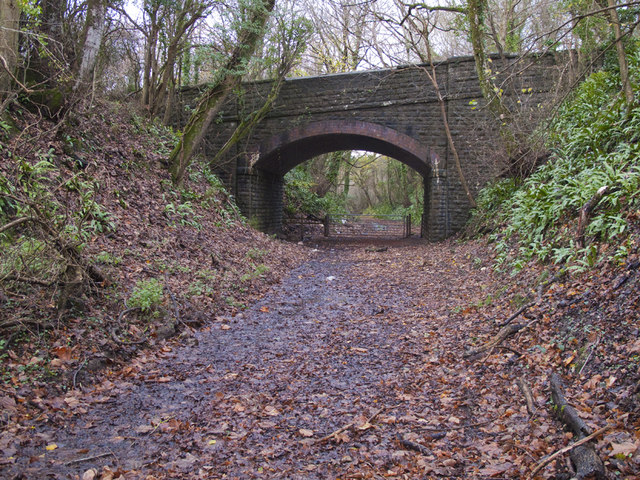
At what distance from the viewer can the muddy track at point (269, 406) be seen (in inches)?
106

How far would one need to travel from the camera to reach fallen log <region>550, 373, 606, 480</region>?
218 cm

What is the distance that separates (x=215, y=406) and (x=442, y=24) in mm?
22714

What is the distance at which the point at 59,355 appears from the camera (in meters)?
3.79

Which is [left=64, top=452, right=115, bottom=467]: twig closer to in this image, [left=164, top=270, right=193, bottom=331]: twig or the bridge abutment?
[left=164, top=270, right=193, bottom=331]: twig

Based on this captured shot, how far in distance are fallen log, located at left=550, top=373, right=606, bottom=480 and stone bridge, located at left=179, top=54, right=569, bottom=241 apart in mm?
8802

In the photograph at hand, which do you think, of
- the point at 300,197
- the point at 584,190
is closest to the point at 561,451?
the point at 584,190

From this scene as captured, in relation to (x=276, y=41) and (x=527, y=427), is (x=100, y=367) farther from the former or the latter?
(x=276, y=41)

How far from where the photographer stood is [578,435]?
8.26 ft

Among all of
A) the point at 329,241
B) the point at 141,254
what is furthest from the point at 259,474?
the point at 329,241

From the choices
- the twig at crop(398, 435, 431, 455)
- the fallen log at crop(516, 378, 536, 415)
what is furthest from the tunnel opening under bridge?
the twig at crop(398, 435, 431, 455)

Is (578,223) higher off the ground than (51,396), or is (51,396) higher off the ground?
(578,223)

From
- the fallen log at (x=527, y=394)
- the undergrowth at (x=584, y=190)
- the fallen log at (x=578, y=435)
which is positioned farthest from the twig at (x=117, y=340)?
the undergrowth at (x=584, y=190)

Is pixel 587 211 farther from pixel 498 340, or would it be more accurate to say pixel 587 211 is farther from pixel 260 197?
pixel 260 197

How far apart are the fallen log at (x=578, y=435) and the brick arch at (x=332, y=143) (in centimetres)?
1056
